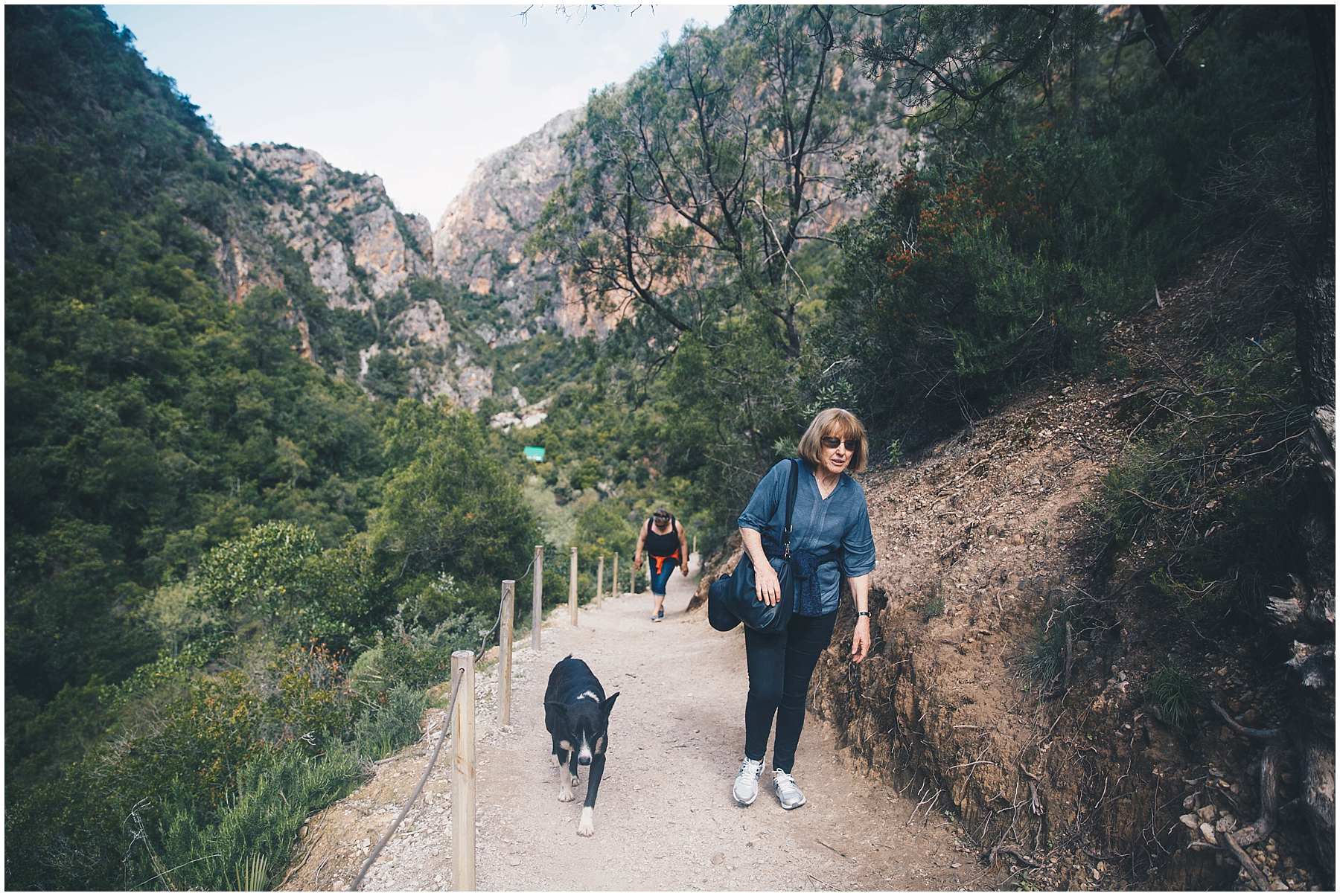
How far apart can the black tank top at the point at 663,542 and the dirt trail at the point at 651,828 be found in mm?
3048

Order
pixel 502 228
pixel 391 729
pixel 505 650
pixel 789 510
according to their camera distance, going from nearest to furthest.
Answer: pixel 789 510, pixel 505 650, pixel 391 729, pixel 502 228

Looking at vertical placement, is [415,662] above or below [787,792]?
below

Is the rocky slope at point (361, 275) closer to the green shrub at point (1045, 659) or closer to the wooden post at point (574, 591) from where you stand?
the wooden post at point (574, 591)

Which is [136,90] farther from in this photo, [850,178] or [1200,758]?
[1200,758]

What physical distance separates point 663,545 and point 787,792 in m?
4.47

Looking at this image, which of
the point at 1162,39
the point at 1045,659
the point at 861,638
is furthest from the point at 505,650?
the point at 1162,39

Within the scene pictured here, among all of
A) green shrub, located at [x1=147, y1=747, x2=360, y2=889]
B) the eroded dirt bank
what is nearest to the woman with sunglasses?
the eroded dirt bank

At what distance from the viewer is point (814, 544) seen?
8.63 ft

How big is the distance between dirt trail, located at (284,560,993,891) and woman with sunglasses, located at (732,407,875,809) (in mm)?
659

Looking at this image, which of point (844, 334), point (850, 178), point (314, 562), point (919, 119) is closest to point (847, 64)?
point (850, 178)

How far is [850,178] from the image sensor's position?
405 inches

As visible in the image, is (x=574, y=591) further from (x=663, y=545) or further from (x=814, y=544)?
(x=814, y=544)

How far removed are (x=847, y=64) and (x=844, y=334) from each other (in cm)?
576

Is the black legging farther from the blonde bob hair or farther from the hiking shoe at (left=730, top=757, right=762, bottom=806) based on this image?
the blonde bob hair
